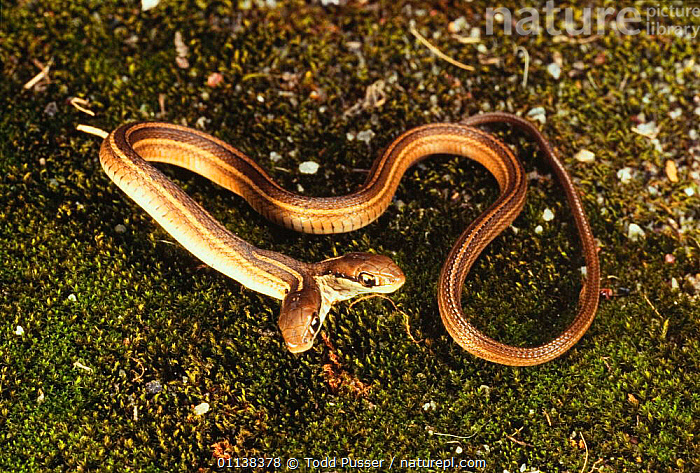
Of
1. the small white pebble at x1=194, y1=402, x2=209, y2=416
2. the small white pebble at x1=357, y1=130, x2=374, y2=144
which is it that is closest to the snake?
the small white pebble at x1=357, y1=130, x2=374, y2=144

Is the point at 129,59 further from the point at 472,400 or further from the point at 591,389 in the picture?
the point at 591,389

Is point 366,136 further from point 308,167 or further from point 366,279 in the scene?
point 366,279

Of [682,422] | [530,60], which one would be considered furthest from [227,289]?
[530,60]

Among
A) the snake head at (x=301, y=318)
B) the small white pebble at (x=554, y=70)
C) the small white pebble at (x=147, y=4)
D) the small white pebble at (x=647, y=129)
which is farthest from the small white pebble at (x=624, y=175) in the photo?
the small white pebble at (x=147, y=4)

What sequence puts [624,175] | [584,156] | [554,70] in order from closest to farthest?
[624,175] → [584,156] → [554,70]

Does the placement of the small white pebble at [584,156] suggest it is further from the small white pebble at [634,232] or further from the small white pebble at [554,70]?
the small white pebble at [554,70]

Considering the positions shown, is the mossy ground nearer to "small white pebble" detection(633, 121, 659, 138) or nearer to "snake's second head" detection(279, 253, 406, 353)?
"small white pebble" detection(633, 121, 659, 138)

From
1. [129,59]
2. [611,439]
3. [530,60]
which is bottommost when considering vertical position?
[611,439]

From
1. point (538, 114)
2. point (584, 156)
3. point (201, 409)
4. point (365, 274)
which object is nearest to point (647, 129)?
point (584, 156)
